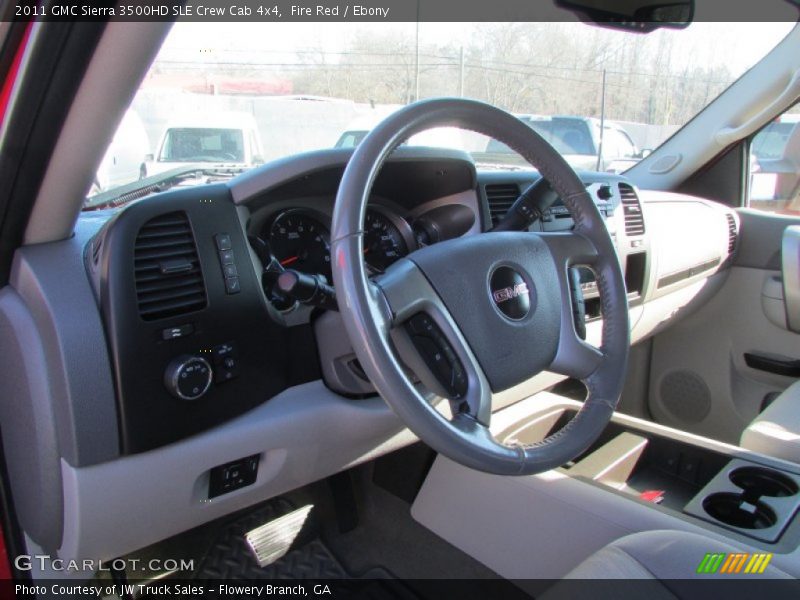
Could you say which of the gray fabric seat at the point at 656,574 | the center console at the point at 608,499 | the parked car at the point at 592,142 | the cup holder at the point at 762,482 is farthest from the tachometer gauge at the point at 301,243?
the cup holder at the point at 762,482

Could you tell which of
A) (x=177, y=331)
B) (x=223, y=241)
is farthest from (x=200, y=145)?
(x=177, y=331)

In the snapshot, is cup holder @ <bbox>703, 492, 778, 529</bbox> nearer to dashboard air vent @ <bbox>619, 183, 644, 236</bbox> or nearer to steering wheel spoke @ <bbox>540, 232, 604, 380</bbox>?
steering wheel spoke @ <bbox>540, 232, 604, 380</bbox>

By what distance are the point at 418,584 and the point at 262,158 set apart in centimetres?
147

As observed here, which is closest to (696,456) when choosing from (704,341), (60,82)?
(704,341)

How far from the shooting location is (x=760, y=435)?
201 cm

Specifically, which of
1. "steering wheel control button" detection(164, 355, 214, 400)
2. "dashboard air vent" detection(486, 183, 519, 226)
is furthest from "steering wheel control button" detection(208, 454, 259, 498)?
"dashboard air vent" detection(486, 183, 519, 226)

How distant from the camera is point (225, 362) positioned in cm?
145

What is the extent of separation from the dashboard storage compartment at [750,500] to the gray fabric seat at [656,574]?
0.31 m

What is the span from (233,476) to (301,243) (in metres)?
0.62

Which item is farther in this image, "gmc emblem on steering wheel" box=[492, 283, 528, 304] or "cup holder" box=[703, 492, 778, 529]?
"cup holder" box=[703, 492, 778, 529]

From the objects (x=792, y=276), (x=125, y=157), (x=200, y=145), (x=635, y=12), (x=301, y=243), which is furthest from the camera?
(x=792, y=276)

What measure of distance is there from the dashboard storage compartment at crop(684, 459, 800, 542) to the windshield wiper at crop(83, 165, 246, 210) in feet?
5.11

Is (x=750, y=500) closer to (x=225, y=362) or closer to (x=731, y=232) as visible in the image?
(x=225, y=362)

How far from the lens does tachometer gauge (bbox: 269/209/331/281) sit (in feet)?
5.34
